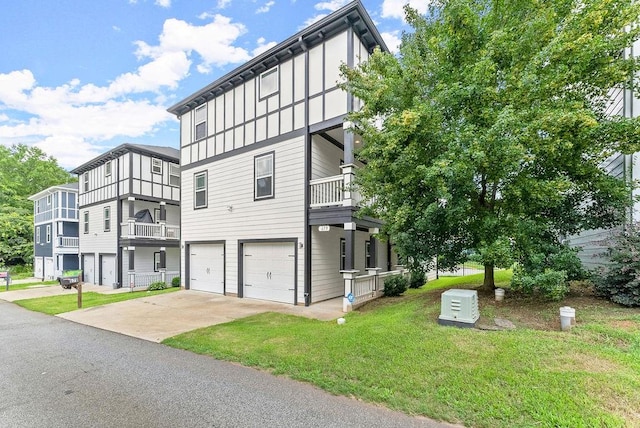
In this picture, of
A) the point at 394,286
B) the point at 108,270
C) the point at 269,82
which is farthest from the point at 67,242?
the point at 394,286

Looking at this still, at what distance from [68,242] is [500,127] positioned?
30.4 metres

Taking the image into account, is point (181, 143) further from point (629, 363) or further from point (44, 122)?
point (44, 122)

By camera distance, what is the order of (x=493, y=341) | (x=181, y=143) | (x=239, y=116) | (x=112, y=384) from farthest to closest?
(x=181, y=143), (x=239, y=116), (x=493, y=341), (x=112, y=384)

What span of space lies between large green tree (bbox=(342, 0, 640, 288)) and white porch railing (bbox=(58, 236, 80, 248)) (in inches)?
1071

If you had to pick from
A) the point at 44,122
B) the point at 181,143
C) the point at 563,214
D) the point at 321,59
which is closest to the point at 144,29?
the point at 181,143

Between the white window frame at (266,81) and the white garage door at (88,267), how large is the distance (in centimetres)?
1814

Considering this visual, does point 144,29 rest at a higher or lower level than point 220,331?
higher

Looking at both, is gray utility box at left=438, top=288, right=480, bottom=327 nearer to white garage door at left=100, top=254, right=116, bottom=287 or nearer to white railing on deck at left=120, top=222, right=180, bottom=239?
white railing on deck at left=120, top=222, right=180, bottom=239

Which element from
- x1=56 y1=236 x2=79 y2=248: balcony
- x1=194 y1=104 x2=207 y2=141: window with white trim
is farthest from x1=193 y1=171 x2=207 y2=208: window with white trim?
x1=56 y1=236 x2=79 y2=248: balcony

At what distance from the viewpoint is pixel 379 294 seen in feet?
35.9

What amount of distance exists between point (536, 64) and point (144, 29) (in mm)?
17167

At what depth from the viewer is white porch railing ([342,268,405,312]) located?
900 cm

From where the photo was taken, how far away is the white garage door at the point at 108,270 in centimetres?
1891

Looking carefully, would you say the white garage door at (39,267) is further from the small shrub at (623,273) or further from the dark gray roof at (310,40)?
the small shrub at (623,273)
